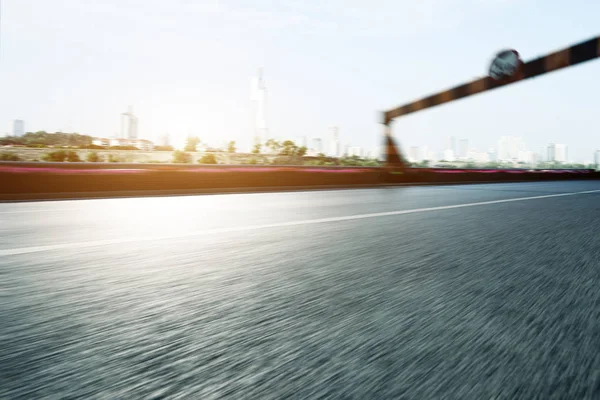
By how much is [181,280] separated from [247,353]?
1.28 metres

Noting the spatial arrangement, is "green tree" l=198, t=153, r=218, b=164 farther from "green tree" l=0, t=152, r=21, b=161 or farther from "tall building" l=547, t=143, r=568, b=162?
"tall building" l=547, t=143, r=568, b=162

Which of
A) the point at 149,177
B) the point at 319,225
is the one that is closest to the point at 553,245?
the point at 319,225

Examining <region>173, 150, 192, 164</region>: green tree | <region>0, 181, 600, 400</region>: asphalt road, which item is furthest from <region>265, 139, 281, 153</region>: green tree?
<region>0, 181, 600, 400</region>: asphalt road

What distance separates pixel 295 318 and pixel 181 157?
2447 cm

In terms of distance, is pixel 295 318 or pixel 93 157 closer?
pixel 295 318

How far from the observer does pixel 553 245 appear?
4609 mm

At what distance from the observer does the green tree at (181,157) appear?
2503cm

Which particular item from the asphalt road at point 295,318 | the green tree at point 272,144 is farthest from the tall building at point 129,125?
the asphalt road at point 295,318

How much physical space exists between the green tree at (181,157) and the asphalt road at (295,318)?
68.9 feet

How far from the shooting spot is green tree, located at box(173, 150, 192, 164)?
2503 centimetres

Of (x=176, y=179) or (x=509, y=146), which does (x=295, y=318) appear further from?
(x=509, y=146)

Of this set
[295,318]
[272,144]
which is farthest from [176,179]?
[272,144]

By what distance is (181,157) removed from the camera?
25.5 metres

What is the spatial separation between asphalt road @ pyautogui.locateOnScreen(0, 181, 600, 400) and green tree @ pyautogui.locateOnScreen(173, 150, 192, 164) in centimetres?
2099
